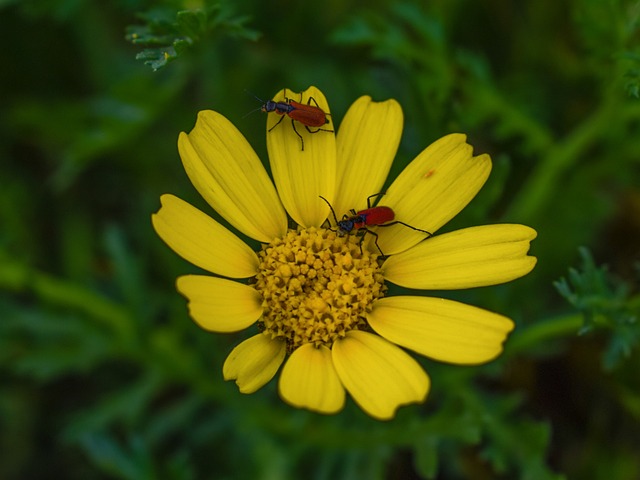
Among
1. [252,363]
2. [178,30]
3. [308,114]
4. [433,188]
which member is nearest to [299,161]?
[308,114]

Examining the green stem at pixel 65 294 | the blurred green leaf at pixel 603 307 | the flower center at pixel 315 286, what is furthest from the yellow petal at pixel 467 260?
the green stem at pixel 65 294

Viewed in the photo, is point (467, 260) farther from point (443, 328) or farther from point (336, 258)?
point (336, 258)

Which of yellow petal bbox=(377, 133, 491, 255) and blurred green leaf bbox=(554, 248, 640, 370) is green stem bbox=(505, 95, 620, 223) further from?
yellow petal bbox=(377, 133, 491, 255)

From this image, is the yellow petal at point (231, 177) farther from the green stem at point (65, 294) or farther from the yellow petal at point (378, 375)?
the green stem at point (65, 294)

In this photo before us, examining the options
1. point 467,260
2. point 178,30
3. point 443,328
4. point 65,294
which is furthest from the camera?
point 65,294

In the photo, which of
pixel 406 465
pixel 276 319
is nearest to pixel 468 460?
pixel 406 465

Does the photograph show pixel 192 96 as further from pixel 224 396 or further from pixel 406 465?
pixel 406 465

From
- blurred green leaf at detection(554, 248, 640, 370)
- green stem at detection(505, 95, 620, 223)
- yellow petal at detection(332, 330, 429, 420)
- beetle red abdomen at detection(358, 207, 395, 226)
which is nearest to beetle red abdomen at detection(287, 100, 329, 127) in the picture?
beetle red abdomen at detection(358, 207, 395, 226)
